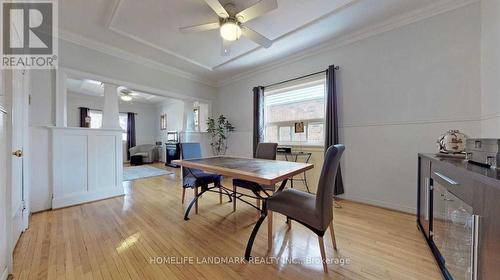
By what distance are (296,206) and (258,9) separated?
6.15 ft

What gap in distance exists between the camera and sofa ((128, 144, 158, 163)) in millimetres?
6968

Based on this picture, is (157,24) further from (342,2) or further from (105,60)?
(342,2)

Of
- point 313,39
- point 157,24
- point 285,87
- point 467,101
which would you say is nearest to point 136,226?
point 157,24

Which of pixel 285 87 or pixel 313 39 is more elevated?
pixel 313 39

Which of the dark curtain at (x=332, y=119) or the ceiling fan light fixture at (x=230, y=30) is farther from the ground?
the ceiling fan light fixture at (x=230, y=30)

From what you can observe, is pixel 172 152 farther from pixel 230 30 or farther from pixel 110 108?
pixel 230 30

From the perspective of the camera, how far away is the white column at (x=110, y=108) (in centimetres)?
313

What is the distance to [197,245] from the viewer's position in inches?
68.4

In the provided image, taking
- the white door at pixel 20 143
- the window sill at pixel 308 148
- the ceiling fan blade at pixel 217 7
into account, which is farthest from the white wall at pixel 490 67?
the white door at pixel 20 143

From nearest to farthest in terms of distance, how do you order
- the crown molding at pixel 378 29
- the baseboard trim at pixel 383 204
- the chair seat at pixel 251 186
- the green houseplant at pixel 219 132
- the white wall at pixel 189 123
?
the chair seat at pixel 251 186, the crown molding at pixel 378 29, the baseboard trim at pixel 383 204, the white wall at pixel 189 123, the green houseplant at pixel 219 132

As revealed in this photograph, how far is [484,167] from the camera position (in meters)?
1.06

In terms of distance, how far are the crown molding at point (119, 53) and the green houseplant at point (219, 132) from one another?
115cm

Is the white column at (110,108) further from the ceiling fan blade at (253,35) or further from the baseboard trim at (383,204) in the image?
the baseboard trim at (383,204)

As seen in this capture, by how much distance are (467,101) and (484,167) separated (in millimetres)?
1609
